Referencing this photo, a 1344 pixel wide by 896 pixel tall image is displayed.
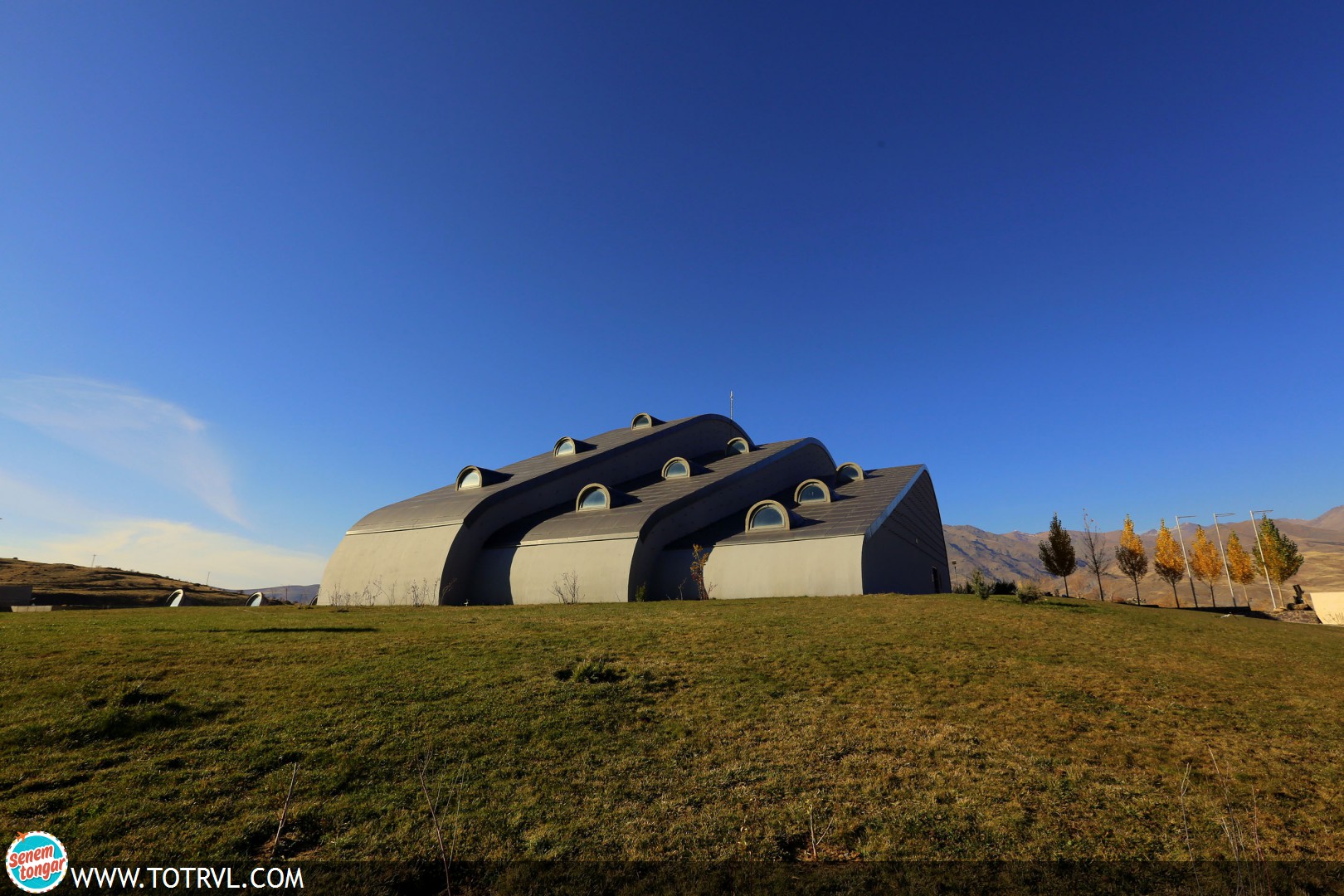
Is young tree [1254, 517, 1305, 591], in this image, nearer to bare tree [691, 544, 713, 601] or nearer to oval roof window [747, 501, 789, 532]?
oval roof window [747, 501, 789, 532]

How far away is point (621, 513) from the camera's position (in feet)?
112

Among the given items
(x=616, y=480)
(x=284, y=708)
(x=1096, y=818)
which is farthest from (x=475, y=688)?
(x=616, y=480)

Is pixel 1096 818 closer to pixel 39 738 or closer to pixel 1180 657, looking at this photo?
pixel 1180 657

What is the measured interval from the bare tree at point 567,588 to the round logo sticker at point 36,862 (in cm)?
2460

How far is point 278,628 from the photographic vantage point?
58.2ft

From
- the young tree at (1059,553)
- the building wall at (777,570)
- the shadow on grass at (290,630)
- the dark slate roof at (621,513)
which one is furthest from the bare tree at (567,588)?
the young tree at (1059,553)

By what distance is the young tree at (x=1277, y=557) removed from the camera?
175 feet

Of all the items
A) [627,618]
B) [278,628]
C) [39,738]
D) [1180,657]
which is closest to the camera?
[39,738]

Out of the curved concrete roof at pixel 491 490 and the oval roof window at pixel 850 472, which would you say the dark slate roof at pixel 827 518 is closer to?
the oval roof window at pixel 850 472

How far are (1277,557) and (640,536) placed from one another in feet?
207

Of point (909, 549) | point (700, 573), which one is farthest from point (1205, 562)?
point (700, 573)

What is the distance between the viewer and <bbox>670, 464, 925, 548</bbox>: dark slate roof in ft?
100

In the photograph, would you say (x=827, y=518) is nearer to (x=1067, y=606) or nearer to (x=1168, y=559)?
(x=1067, y=606)

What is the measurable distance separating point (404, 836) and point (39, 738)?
20.8 ft
